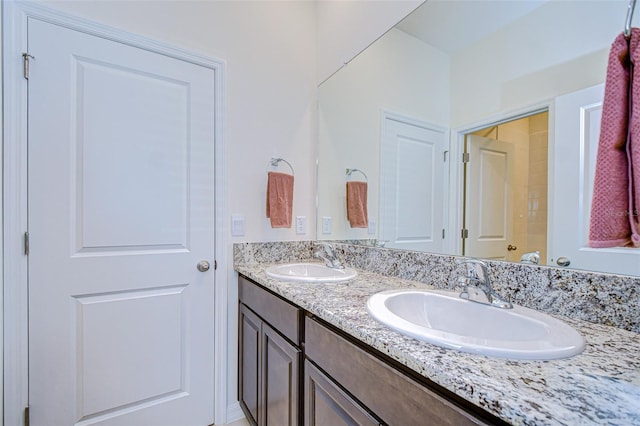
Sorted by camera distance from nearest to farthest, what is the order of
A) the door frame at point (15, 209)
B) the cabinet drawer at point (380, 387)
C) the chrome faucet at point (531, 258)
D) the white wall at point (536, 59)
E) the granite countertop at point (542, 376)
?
1. the granite countertop at point (542, 376)
2. the cabinet drawer at point (380, 387)
3. the white wall at point (536, 59)
4. the chrome faucet at point (531, 258)
5. the door frame at point (15, 209)

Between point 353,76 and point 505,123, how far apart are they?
100 cm

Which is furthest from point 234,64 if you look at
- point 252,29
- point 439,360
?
point 439,360

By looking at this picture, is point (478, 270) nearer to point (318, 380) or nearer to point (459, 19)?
point (318, 380)

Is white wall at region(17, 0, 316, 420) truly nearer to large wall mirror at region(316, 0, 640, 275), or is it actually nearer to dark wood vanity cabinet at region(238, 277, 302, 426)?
dark wood vanity cabinet at region(238, 277, 302, 426)

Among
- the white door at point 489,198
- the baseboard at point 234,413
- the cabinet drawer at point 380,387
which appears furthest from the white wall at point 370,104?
the baseboard at point 234,413

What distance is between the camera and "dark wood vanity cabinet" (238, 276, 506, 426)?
1.88 feet

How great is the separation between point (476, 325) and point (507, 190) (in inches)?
18.6

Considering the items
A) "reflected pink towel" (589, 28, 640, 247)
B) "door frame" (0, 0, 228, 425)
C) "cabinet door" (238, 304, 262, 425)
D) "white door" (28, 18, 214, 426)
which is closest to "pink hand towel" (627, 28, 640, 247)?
"reflected pink towel" (589, 28, 640, 247)

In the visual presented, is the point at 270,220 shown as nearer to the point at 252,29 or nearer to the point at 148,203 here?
the point at 148,203

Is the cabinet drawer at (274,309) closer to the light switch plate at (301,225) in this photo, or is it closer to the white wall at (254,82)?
the white wall at (254,82)

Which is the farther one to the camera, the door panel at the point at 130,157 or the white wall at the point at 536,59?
the door panel at the point at 130,157

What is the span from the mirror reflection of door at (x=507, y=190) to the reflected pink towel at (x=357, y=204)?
0.62 meters

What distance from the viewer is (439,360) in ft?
1.81

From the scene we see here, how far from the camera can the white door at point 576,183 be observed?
79 cm
